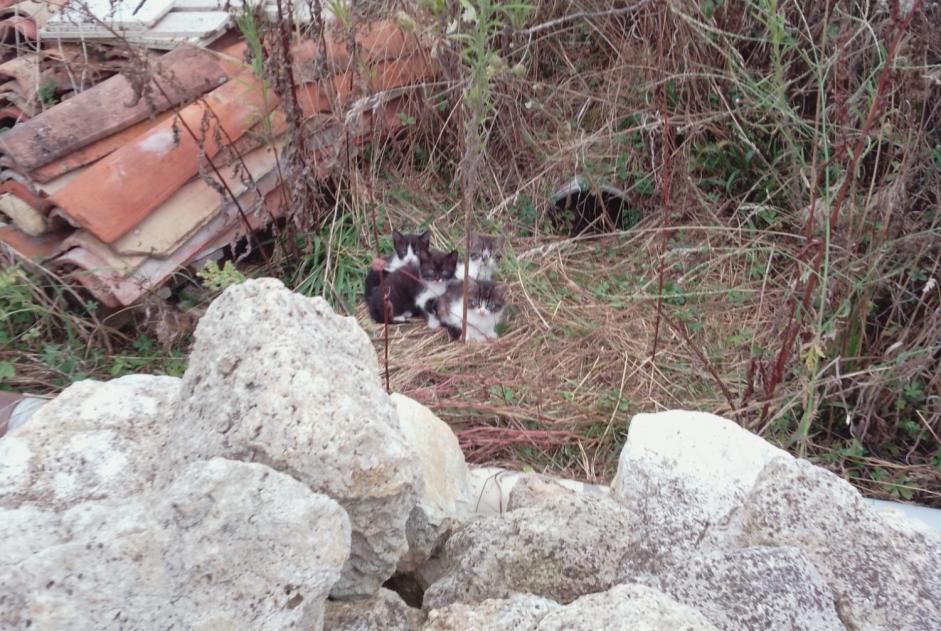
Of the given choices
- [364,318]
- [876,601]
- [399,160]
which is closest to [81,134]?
[364,318]

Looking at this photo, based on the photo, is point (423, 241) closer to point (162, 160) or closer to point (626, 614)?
point (162, 160)

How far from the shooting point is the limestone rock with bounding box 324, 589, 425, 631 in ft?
5.35

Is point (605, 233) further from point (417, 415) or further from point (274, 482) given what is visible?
point (274, 482)

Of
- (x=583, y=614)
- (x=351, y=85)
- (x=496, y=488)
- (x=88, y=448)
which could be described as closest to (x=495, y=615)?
(x=583, y=614)

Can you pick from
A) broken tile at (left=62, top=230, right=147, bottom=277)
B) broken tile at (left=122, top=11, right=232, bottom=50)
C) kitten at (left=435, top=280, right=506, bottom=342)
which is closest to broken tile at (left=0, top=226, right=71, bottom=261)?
broken tile at (left=62, top=230, right=147, bottom=277)

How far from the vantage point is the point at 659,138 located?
4488mm

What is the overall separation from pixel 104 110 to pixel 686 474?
3176mm

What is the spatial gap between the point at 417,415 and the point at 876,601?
132cm

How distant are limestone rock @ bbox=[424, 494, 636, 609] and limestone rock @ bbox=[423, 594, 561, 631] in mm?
108

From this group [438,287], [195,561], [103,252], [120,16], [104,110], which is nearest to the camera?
[195,561]

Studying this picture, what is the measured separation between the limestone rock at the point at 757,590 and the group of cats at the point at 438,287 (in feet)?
7.41

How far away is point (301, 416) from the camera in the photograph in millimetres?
1552

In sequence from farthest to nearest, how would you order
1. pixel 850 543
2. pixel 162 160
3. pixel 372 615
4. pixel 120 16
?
pixel 120 16 → pixel 162 160 → pixel 850 543 → pixel 372 615

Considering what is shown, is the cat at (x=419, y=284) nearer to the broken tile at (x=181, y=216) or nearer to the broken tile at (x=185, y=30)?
the broken tile at (x=181, y=216)
